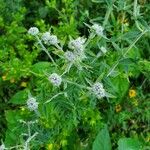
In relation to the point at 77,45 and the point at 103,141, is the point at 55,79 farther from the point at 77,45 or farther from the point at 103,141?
the point at 103,141

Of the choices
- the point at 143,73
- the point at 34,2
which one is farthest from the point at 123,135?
the point at 34,2

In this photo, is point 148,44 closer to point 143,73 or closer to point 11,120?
point 143,73

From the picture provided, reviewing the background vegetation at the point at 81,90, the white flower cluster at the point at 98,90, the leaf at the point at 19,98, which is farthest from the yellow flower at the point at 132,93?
the white flower cluster at the point at 98,90

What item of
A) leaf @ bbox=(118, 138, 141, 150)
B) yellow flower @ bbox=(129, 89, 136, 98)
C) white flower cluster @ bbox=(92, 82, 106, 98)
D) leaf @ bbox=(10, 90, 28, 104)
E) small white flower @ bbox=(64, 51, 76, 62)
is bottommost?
leaf @ bbox=(118, 138, 141, 150)

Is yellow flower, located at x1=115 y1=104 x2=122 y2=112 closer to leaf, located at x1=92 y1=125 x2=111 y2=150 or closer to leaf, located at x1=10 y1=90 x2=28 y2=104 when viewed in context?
leaf, located at x1=92 y1=125 x2=111 y2=150

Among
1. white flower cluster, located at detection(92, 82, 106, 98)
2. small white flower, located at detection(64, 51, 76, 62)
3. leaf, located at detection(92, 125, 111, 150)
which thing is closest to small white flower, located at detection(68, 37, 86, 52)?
small white flower, located at detection(64, 51, 76, 62)

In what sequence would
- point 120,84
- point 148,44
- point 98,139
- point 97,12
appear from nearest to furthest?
point 98,139 → point 120,84 → point 148,44 → point 97,12
